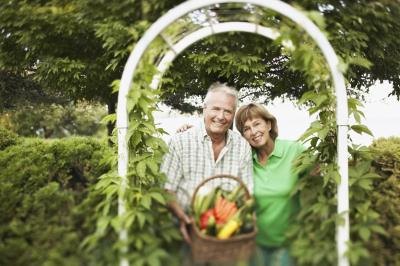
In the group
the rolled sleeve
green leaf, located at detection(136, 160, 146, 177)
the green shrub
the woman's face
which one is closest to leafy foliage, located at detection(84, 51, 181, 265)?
green leaf, located at detection(136, 160, 146, 177)

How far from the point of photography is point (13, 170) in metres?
3.33

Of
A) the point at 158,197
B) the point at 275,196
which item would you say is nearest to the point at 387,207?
the point at 275,196

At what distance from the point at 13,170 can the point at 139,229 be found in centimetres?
126

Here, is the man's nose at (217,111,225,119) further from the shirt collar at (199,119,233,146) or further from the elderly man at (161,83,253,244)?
the shirt collar at (199,119,233,146)

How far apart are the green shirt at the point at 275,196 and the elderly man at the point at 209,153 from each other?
0.11 metres

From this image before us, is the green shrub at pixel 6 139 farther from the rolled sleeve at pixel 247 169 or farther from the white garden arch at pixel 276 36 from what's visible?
the rolled sleeve at pixel 247 169

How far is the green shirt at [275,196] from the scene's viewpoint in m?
2.81

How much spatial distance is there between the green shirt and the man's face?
37 cm

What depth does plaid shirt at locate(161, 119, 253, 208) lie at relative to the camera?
2.89 meters

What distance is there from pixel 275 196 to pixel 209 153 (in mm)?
506

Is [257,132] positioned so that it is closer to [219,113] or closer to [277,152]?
[277,152]

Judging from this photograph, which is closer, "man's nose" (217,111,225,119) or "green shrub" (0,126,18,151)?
"man's nose" (217,111,225,119)

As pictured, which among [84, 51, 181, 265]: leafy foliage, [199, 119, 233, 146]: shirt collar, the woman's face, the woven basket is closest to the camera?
the woven basket

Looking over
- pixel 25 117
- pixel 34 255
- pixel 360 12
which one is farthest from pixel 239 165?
pixel 25 117
